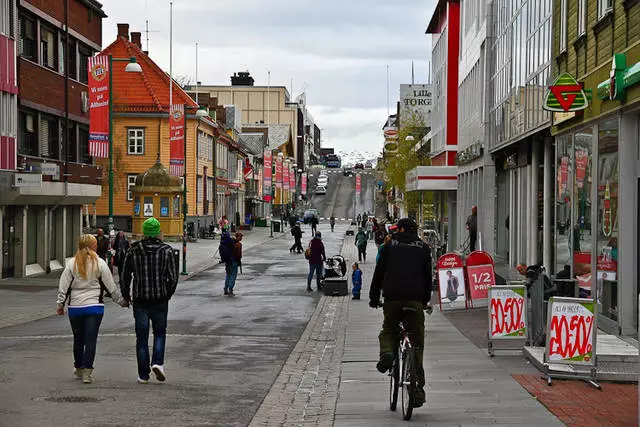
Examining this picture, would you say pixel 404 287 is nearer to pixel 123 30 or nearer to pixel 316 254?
pixel 316 254

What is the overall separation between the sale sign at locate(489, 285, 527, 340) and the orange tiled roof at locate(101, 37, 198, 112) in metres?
57.0

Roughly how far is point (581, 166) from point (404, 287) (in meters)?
9.96

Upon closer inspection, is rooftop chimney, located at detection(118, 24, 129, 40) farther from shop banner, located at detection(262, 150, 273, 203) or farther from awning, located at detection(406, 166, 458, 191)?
awning, located at detection(406, 166, 458, 191)

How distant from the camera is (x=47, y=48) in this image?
37.3 metres

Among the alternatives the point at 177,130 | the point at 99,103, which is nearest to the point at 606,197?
the point at 99,103

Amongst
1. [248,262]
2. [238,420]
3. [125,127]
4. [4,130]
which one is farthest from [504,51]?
[125,127]

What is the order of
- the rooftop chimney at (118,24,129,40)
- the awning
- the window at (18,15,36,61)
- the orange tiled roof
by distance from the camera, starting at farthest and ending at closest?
the rooftop chimney at (118,24,129,40), the orange tiled roof, the awning, the window at (18,15,36,61)

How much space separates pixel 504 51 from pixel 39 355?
19.5 m

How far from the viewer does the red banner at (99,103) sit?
34.2 meters

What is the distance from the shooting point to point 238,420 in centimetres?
988

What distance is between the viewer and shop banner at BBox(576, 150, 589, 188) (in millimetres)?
18703

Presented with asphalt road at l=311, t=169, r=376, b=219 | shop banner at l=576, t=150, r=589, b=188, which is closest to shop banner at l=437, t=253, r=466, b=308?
shop banner at l=576, t=150, r=589, b=188

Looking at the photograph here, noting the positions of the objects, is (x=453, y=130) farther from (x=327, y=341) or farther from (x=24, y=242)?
(x=327, y=341)

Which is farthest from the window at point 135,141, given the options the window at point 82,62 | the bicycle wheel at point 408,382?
the bicycle wheel at point 408,382
